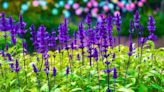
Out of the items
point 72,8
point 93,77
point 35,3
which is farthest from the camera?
point 72,8

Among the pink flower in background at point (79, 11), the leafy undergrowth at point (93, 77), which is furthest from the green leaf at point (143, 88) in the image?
the pink flower in background at point (79, 11)

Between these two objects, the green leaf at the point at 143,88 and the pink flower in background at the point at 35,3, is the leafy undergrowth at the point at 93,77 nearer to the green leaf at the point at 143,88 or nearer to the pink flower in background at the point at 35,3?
the green leaf at the point at 143,88

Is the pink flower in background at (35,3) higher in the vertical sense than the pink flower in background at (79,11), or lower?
higher

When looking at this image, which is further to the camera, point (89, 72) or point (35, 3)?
point (35, 3)

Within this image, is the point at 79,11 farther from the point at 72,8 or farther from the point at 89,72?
the point at 89,72

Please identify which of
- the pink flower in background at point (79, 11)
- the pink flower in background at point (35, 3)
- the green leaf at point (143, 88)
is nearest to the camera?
the green leaf at point (143, 88)

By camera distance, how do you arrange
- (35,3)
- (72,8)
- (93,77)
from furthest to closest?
(72,8) < (35,3) < (93,77)

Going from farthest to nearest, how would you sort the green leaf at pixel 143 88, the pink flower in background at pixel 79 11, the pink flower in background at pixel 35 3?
the pink flower in background at pixel 79 11, the pink flower in background at pixel 35 3, the green leaf at pixel 143 88

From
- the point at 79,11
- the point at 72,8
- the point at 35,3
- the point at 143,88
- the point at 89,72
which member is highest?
the point at 35,3

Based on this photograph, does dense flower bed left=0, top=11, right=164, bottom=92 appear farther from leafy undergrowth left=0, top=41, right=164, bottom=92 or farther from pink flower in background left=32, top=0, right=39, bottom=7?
pink flower in background left=32, top=0, right=39, bottom=7

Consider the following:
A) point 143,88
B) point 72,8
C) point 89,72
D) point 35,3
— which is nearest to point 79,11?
point 72,8

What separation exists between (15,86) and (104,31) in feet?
3.58

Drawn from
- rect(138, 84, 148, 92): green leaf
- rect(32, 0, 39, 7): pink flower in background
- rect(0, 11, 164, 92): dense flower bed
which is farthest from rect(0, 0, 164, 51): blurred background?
rect(138, 84, 148, 92): green leaf

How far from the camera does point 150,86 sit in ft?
15.9
